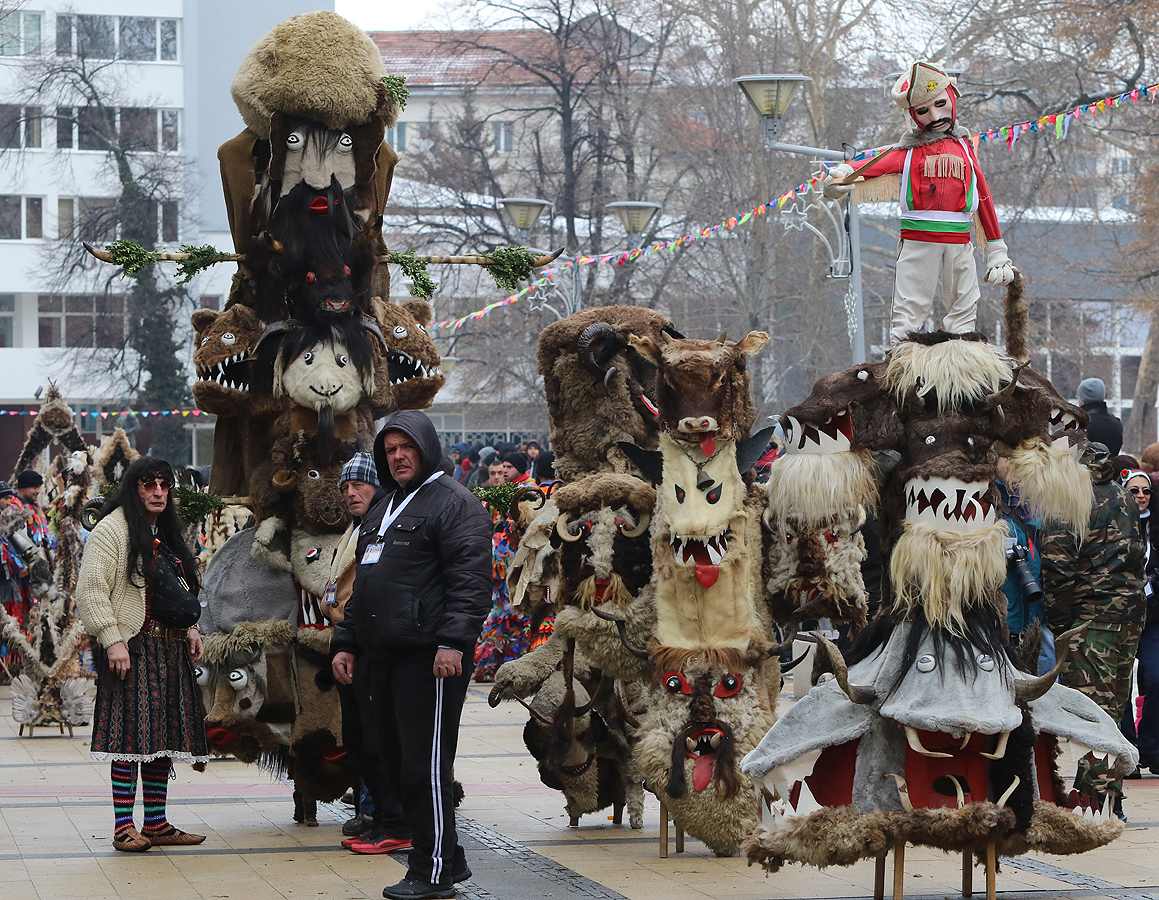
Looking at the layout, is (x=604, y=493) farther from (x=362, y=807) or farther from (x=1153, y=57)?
(x=1153, y=57)

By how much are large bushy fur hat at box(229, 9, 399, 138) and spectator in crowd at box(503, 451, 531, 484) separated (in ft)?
17.1

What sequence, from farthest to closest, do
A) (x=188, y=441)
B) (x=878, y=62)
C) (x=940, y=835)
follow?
(x=188, y=441)
(x=878, y=62)
(x=940, y=835)

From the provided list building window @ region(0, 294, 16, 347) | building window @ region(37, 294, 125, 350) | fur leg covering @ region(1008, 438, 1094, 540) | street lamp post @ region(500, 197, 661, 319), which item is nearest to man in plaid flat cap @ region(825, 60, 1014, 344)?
fur leg covering @ region(1008, 438, 1094, 540)

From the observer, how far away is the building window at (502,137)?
121ft

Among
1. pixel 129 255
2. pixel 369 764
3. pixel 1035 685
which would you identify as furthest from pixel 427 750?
pixel 129 255

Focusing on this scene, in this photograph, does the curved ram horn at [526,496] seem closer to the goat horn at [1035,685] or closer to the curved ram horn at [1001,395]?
the curved ram horn at [1001,395]

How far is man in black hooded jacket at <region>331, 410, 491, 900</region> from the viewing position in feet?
23.2

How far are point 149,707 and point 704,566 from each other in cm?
280

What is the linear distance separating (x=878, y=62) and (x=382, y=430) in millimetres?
26389

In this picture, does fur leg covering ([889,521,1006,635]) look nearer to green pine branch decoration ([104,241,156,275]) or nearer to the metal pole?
green pine branch decoration ([104,241,156,275])

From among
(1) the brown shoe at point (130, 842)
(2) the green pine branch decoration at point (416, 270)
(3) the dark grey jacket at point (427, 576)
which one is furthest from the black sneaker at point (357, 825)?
(2) the green pine branch decoration at point (416, 270)

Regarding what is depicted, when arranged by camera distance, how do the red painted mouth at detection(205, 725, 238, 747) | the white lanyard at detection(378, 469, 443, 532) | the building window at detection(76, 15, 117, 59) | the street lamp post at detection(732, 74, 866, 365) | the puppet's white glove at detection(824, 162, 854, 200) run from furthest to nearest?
the building window at detection(76, 15, 117, 59)
the street lamp post at detection(732, 74, 866, 365)
the red painted mouth at detection(205, 725, 238, 747)
the puppet's white glove at detection(824, 162, 854, 200)
the white lanyard at detection(378, 469, 443, 532)

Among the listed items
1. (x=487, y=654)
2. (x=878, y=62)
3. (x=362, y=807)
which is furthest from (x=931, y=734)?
(x=878, y=62)

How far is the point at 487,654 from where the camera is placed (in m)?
15.6
